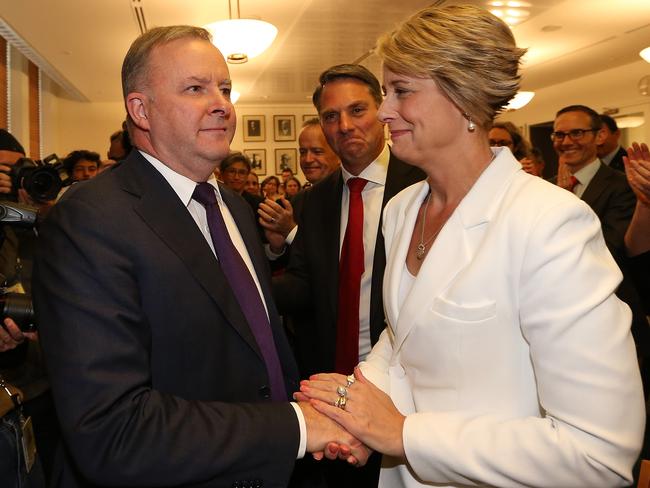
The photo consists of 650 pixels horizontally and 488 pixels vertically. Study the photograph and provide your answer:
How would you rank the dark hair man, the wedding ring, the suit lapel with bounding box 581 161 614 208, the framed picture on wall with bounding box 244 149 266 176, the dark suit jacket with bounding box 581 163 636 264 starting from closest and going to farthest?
the wedding ring < the dark suit jacket with bounding box 581 163 636 264 < the suit lapel with bounding box 581 161 614 208 < the dark hair man < the framed picture on wall with bounding box 244 149 266 176

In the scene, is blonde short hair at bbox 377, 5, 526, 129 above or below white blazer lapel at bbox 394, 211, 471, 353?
above

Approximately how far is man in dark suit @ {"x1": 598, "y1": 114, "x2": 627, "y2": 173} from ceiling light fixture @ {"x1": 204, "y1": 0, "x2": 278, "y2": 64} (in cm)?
328

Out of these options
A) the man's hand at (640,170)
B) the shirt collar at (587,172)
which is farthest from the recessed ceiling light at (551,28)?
the man's hand at (640,170)

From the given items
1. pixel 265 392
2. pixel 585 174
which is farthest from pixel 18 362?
pixel 585 174

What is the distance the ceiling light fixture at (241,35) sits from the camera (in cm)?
527

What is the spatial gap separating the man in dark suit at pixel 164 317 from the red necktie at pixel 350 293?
2.70 ft

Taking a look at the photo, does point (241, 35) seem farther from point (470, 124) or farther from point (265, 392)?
→ point (265, 392)

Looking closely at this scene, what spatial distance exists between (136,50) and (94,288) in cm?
70

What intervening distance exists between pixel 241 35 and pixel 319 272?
3.53m

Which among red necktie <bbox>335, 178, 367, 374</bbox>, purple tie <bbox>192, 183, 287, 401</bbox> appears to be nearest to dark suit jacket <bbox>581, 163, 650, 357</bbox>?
red necktie <bbox>335, 178, 367, 374</bbox>

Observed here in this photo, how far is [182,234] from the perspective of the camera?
4.66 ft

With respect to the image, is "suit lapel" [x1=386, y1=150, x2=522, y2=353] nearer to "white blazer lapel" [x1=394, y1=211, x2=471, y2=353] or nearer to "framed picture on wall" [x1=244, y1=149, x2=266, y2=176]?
"white blazer lapel" [x1=394, y1=211, x2=471, y2=353]

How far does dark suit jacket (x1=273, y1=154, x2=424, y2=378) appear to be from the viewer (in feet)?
8.18

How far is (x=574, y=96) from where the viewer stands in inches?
448
